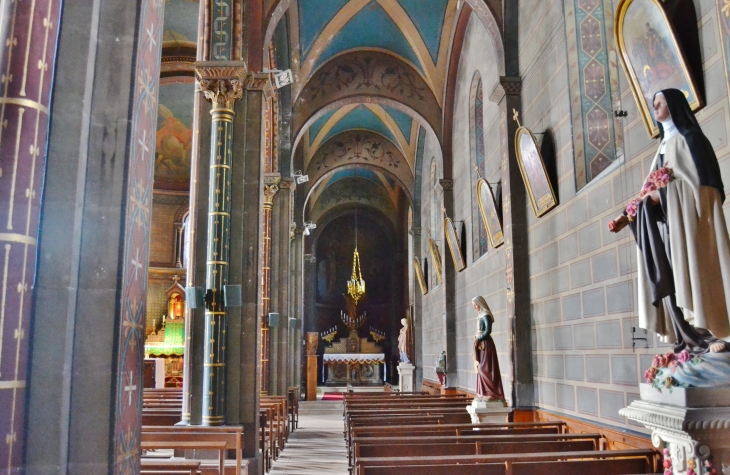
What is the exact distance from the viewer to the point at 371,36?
15.6 m

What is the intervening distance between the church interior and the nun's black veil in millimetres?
19

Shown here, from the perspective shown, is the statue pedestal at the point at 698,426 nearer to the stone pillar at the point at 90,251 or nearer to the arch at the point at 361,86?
the stone pillar at the point at 90,251

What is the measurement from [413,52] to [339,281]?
1710 cm

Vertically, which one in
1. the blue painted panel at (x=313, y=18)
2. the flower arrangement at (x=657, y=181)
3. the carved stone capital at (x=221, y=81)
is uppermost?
the blue painted panel at (x=313, y=18)

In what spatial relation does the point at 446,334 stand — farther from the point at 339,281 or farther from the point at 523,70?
the point at 339,281

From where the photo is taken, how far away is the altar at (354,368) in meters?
27.0

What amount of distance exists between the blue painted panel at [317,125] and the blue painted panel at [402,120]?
1.86 meters

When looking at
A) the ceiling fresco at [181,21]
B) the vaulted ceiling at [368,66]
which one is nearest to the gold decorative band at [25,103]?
the vaulted ceiling at [368,66]

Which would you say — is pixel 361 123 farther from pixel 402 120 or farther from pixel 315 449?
pixel 315 449

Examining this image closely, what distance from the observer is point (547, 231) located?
8.03 meters

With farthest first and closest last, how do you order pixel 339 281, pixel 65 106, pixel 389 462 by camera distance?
pixel 339 281
pixel 389 462
pixel 65 106

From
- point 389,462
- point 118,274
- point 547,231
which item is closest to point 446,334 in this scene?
point 547,231

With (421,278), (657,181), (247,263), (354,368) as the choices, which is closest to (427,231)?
(421,278)

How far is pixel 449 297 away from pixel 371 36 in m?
6.85
